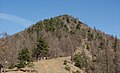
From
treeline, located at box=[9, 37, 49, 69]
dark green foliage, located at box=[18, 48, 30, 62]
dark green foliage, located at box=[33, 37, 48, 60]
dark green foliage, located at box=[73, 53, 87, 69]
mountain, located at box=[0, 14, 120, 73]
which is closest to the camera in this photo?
treeline, located at box=[9, 37, 49, 69]

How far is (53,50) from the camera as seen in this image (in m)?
141

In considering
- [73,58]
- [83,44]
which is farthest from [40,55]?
[83,44]

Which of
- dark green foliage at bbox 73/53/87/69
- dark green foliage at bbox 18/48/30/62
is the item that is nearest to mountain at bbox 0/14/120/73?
dark green foliage at bbox 73/53/87/69

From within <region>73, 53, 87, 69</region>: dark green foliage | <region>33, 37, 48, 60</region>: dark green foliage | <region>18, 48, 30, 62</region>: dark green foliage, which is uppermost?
<region>33, 37, 48, 60</region>: dark green foliage

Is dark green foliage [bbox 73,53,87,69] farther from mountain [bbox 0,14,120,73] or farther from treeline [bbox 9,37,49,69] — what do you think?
treeline [bbox 9,37,49,69]

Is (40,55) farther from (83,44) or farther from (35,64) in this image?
(83,44)

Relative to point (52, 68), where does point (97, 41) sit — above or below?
above

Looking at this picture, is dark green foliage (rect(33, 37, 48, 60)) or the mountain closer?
dark green foliage (rect(33, 37, 48, 60))

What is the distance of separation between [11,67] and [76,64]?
92.3ft

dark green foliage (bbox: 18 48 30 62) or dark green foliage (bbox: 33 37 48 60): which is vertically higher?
dark green foliage (bbox: 33 37 48 60)

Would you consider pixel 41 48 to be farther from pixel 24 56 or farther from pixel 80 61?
pixel 80 61

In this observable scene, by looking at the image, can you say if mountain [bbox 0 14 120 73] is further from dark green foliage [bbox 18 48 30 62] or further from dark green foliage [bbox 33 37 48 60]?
dark green foliage [bbox 33 37 48 60]

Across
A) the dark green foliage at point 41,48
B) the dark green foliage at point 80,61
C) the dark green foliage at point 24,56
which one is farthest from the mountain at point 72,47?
the dark green foliage at point 41,48

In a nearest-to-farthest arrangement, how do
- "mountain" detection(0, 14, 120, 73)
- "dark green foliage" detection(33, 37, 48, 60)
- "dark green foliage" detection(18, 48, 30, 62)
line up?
"dark green foliage" detection(18, 48, 30, 62), "dark green foliage" detection(33, 37, 48, 60), "mountain" detection(0, 14, 120, 73)
